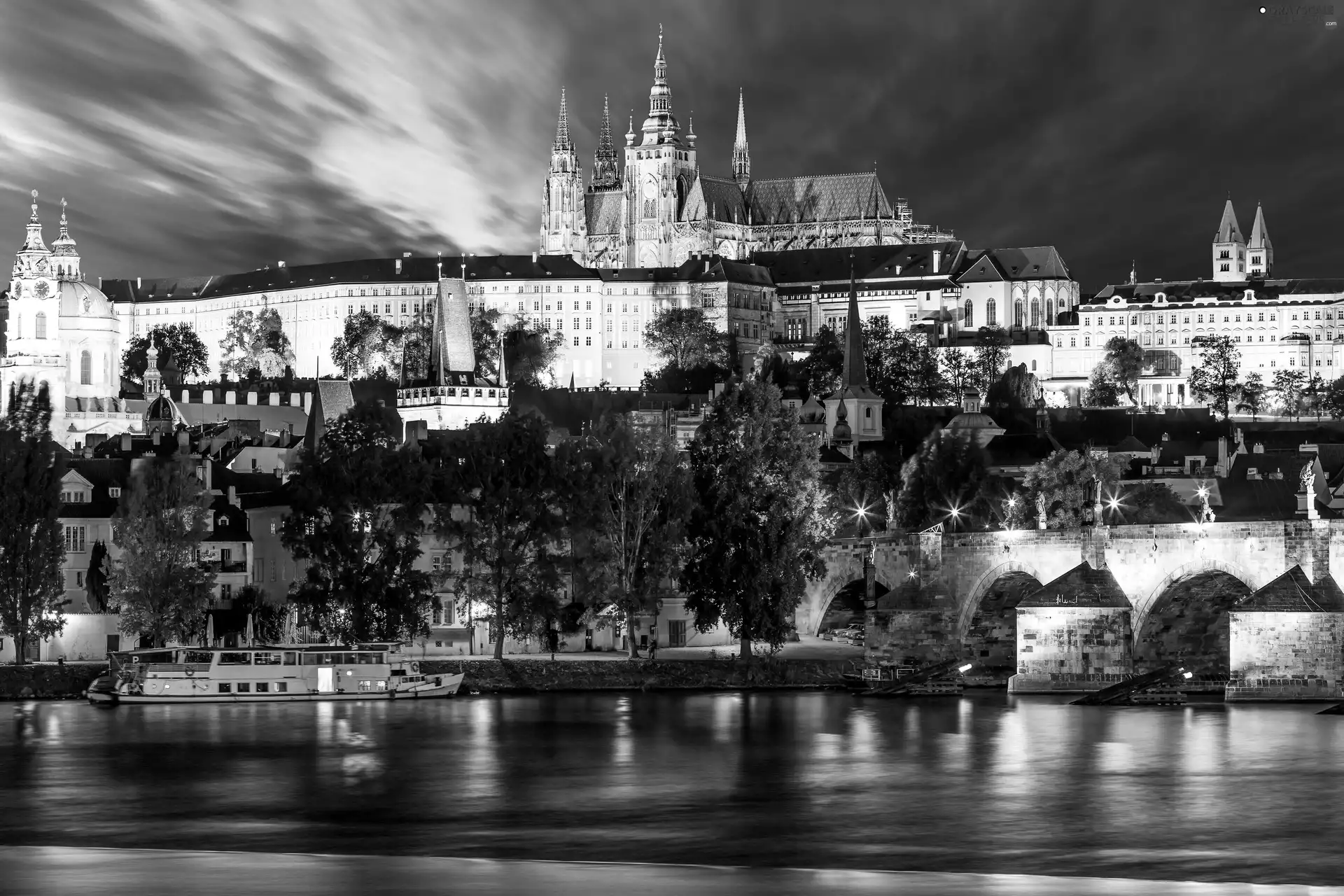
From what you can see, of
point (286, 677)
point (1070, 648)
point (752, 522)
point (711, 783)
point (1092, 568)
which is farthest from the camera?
point (752, 522)

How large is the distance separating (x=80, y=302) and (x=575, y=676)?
87304mm

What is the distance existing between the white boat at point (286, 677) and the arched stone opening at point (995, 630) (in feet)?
52.0

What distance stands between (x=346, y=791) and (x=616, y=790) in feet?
19.4

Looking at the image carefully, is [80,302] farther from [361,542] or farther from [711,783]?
[711,783]

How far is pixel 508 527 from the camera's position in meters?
75.1

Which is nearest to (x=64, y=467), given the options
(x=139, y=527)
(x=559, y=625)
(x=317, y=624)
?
(x=139, y=527)

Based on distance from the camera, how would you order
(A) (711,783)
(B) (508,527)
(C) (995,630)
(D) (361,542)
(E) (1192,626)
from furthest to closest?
(C) (995,630), (B) (508,527), (D) (361,542), (E) (1192,626), (A) (711,783)

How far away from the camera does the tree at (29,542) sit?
73250mm

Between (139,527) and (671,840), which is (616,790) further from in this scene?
(139,527)

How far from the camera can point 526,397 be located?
175500mm

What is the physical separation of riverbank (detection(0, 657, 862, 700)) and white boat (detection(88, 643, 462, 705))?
3.02ft

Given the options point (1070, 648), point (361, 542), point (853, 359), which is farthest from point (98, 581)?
point (853, 359)

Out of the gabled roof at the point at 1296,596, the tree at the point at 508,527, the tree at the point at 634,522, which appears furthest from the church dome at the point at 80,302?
the gabled roof at the point at 1296,596

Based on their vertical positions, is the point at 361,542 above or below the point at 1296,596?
above
